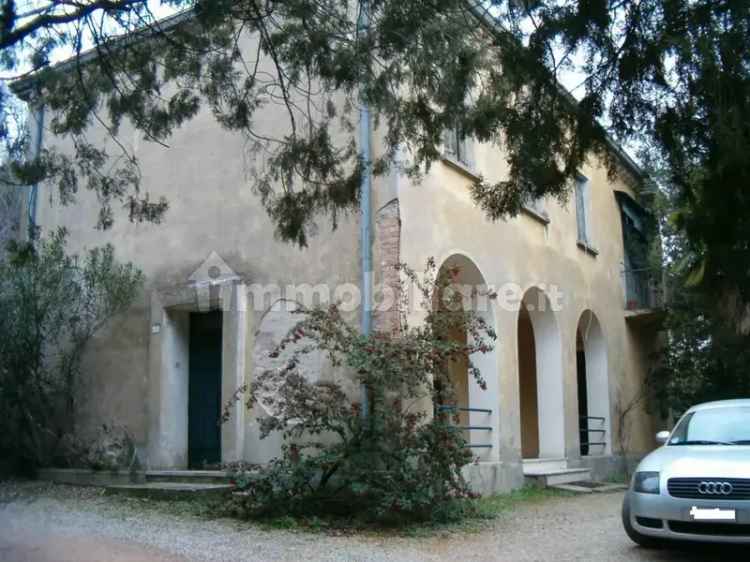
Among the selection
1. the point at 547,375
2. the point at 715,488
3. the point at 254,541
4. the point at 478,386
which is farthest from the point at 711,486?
the point at 547,375

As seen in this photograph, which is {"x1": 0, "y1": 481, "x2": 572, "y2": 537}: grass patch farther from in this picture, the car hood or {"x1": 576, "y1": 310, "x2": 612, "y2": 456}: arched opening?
{"x1": 576, "y1": 310, "x2": 612, "y2": 456}: arched opening

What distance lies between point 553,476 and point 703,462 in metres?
7.43

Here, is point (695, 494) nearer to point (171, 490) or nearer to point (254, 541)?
point (254, 541)

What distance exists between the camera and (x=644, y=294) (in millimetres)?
21969

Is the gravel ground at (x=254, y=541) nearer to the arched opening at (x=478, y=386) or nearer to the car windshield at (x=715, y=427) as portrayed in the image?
the car windshield at (x=715, y=427)

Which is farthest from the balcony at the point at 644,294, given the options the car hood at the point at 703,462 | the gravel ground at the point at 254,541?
the car hood at the point at 703,462

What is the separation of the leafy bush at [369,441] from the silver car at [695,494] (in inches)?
96.1

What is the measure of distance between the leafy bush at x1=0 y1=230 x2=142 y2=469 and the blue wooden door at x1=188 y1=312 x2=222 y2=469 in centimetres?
122

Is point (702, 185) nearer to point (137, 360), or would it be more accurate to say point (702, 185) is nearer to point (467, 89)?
point (467, 89)

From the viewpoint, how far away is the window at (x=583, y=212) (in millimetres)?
19031

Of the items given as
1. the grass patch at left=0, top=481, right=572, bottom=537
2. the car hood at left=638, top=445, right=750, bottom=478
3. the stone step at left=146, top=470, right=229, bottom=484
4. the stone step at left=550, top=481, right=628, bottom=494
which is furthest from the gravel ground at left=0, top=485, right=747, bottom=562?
the stone step at left=550, top=481, right=628, bottom=494

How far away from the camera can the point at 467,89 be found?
26.1 ft

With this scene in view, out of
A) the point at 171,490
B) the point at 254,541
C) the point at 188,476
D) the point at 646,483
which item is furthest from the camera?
the point at 188,476

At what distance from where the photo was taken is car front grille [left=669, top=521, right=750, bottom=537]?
286 inches
